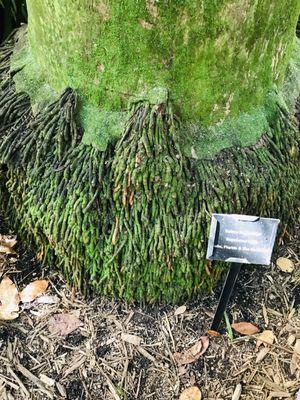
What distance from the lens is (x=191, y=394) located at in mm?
1869

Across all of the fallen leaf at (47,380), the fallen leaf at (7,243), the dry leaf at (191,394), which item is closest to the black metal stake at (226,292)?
the dry leaf at (191,394)

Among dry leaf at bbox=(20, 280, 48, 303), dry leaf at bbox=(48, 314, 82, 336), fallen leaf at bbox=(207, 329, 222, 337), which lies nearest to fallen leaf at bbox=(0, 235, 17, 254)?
dry leaf at bbox=(20, 280, 48, 303)

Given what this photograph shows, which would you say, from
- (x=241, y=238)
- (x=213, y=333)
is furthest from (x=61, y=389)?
(x=241, y=238)

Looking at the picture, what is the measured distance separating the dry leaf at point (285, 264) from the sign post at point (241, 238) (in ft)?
1.92

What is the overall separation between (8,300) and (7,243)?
27cm

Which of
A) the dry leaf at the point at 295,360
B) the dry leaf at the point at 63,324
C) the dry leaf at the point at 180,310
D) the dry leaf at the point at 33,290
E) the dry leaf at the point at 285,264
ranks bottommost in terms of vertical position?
the dry leaf at the point at 295,360

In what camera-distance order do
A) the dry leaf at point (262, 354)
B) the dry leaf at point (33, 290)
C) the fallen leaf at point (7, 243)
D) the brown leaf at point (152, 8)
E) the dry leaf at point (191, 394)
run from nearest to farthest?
1. the brown leaf at point (152, 8)
2. the dry leaf at point (191, 394)
3. the dry leaf at point (262, 354)
4. the dry leaf at point (33, 290)
5. the fallen leaf at point (7, 243)

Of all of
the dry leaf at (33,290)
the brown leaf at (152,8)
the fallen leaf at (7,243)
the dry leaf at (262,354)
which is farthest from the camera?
the fallen leaf at (7,243)

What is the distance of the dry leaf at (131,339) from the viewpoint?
1.99 m

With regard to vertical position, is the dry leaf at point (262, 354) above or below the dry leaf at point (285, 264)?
below

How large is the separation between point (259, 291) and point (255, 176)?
0.57m

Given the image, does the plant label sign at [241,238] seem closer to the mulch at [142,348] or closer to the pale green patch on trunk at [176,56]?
the pale green patch on trunk at [176,56]

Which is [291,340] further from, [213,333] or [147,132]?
[147,132]

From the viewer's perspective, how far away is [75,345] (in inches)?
77.9
